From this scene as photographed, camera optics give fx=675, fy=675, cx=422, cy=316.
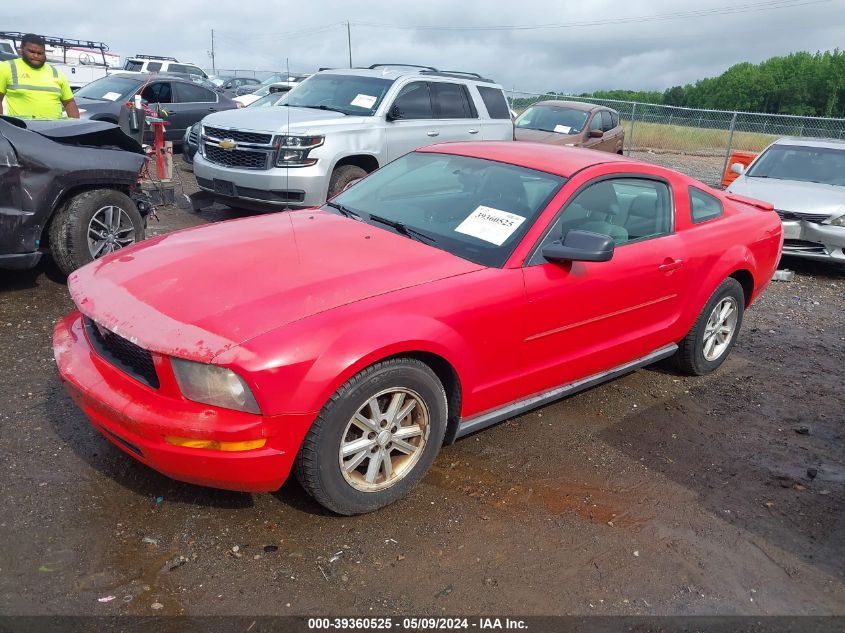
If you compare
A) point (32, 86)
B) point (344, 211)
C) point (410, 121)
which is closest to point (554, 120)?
point (410, 121)

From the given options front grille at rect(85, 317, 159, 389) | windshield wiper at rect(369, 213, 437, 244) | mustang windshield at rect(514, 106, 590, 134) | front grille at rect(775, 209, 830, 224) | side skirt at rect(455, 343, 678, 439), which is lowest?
side skirt at rect(455, 343, 678, 439)

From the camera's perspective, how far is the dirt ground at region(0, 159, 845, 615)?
8.64 ft

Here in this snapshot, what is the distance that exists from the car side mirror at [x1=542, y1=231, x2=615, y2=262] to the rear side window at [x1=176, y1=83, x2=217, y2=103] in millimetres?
12726

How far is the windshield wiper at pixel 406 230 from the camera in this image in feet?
11.9

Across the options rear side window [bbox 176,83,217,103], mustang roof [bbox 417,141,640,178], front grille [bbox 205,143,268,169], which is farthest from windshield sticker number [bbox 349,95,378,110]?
rear side window [bbox 176,83,217,103]

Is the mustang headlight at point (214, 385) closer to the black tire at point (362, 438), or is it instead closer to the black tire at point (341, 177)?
the black tire at point (362, 438)

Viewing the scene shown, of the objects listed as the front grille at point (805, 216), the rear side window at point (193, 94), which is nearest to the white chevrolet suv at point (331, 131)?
the front grille at point (805, 216)

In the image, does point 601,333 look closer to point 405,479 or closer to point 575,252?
point 575,252

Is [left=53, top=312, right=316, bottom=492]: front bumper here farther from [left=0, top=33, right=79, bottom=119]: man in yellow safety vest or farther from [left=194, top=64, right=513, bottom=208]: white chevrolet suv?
[left=0, top=33, right=79, bottom=119]: man in yellow safety vest

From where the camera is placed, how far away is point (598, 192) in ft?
12.9

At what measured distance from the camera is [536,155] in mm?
4176

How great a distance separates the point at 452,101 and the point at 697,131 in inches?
597

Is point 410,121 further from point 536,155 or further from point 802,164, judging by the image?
point 802,164

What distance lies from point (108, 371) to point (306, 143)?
5.29 m
